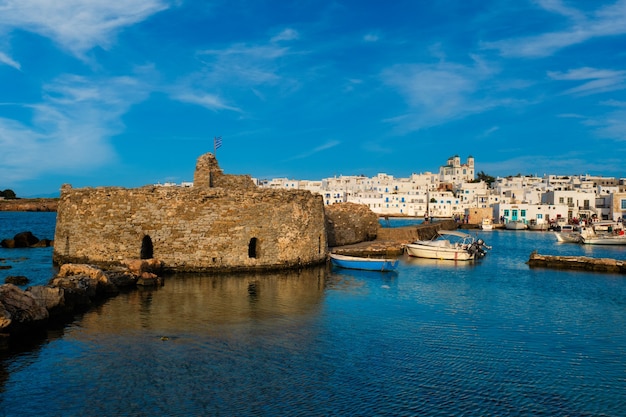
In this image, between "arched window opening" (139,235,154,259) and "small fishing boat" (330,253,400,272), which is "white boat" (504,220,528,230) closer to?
"small fishing boat" (330,253,400,272)

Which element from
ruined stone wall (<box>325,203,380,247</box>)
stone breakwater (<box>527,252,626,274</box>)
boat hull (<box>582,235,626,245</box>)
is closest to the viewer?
stone breakwater (<box>527,252,626,274</box>)

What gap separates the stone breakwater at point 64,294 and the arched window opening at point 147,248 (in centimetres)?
133

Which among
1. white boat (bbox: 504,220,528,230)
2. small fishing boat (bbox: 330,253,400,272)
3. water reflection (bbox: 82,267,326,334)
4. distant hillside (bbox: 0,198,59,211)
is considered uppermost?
distant hillside (bbox: 0,198,59,211)

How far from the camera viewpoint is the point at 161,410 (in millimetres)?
7297

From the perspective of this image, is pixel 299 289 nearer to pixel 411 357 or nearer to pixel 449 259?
pixel 411 357

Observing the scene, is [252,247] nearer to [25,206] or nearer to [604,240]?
[604,240]

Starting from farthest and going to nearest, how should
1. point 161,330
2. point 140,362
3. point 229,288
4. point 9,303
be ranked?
1. point 229,288
2. point 161,330
3. point 9,303
4. point 140,362

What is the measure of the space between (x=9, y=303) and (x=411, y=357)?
27.0 ft

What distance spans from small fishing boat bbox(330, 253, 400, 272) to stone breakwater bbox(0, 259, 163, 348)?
7.95 metres

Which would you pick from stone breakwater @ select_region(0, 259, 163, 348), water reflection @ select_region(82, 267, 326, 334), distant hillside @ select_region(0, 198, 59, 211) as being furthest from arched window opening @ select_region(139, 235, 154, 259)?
distant hillside @ select_region(0, 198, 59, 211)

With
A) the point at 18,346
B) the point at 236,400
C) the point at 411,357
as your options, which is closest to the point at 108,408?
the point at 236,400

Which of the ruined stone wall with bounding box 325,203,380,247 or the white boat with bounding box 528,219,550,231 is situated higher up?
the white boat with bounding box 528,219,550,231

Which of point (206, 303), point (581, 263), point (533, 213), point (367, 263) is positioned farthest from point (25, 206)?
point (581, 263)

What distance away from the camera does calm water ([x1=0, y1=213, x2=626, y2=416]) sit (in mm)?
7672
